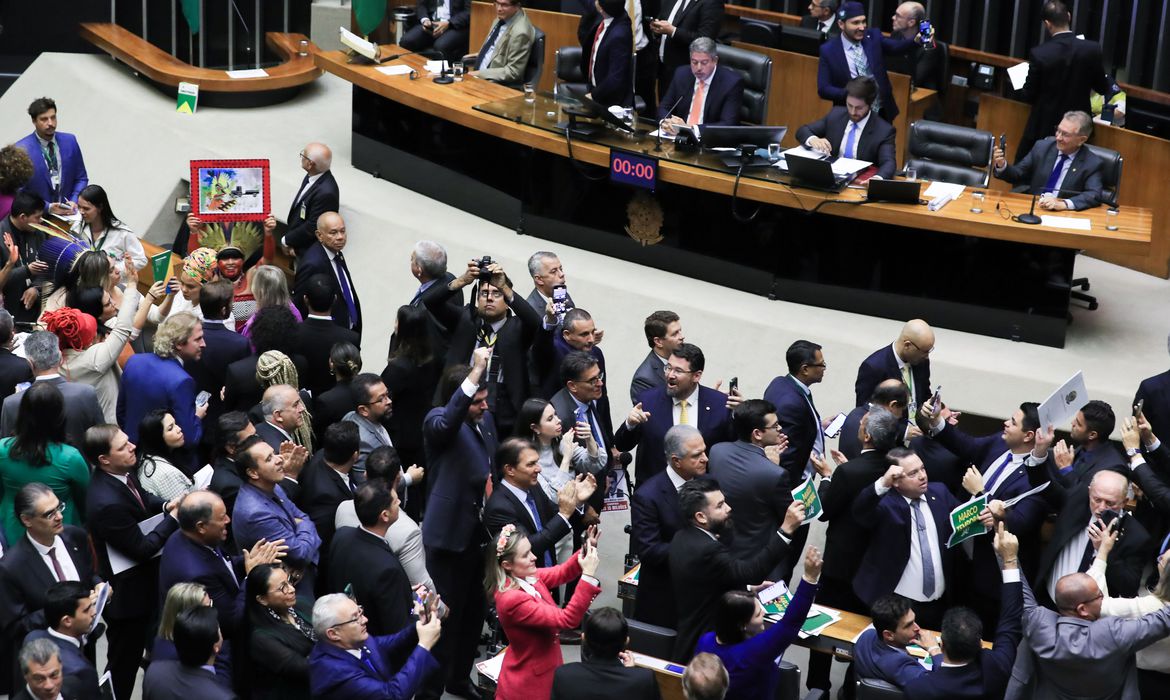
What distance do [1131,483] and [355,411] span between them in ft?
10.8

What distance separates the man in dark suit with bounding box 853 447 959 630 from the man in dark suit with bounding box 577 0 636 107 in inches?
184

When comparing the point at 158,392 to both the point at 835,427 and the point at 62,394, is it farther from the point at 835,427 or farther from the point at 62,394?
the point at 835,427

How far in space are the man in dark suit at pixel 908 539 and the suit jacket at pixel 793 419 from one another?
734 mm

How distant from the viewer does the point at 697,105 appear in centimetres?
948

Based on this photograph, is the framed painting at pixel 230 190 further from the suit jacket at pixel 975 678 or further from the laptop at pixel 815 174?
the suit jacket at pixel 975 678

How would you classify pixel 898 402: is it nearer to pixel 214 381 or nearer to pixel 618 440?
pixel 618 440

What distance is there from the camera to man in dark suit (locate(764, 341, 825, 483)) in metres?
6.56

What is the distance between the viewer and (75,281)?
7.09 metres

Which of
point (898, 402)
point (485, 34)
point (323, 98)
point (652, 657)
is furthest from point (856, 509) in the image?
point (323, 98)

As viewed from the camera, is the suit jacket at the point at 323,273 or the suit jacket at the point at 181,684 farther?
the suit jacket at the point at 323,273

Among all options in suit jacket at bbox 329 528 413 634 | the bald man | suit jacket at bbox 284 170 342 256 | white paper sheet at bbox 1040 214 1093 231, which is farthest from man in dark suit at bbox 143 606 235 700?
white paper sheet at bbox 1040 214 1093 231

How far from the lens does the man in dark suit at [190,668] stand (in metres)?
4.57

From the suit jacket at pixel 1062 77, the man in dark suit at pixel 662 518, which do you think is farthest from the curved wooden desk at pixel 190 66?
the man in dark suit at pixel 662 518

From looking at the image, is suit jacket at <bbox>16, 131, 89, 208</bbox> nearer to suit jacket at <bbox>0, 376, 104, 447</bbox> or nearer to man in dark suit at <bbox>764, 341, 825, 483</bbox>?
suit jacket at <bbox>0, 376, 104, 447</bbox>
